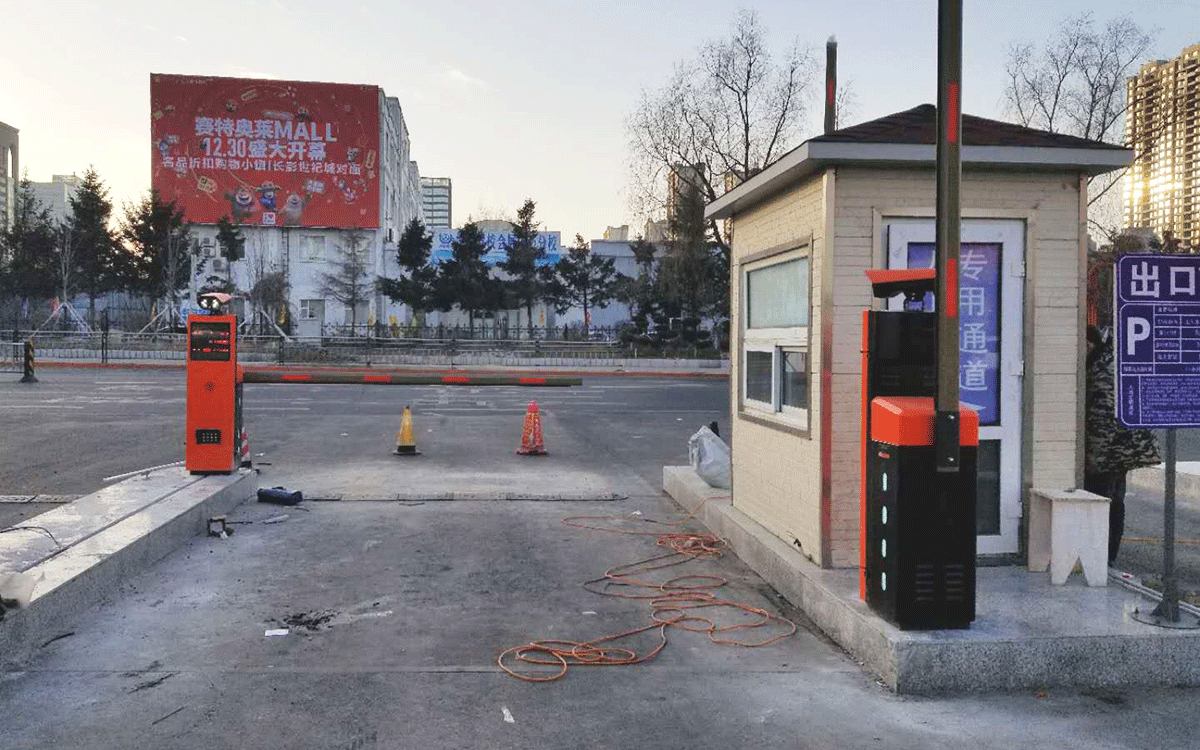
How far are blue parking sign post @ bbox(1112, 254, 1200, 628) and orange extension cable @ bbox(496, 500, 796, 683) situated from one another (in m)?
2.44

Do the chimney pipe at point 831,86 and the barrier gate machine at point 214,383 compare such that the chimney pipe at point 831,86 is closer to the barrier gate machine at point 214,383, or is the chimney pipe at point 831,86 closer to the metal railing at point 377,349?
the barrier gate machine at point 214,383

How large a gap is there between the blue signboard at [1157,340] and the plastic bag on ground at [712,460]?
5.46 meters

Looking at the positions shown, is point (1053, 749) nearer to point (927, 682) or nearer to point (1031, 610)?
point (927, 682)

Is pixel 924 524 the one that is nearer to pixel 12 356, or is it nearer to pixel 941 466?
pixel 941 466

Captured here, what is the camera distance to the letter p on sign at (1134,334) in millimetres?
5539

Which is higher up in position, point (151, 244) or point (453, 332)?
point (151, 244)

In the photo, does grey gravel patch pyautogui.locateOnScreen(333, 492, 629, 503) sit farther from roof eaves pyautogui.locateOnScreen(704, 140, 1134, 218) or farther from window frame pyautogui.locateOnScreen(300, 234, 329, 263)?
window frame pyautogui.locateOnScreen(300, 234, 329, 263)

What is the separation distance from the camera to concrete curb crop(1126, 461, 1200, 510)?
11.5m

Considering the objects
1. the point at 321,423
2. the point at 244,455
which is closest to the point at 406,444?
the point at 244,455

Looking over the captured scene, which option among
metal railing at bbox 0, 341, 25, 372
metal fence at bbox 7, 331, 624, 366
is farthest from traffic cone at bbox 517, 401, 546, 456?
metal railing at bbox 0, 341, 25, 372

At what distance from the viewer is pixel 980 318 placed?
6.82 meters

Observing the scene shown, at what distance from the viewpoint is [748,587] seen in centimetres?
729

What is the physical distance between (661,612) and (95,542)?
430cm

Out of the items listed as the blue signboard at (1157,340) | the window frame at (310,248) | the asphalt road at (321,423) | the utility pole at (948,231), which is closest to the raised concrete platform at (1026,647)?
the utility pole at (948,231)
